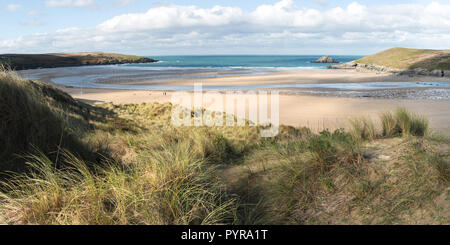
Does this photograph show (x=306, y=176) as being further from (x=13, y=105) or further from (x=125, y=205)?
(x=13, y=105)

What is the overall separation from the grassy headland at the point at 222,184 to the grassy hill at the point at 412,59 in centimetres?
4998

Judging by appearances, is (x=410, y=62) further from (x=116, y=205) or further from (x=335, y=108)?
(x=116, y=205)

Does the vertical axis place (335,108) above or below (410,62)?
below

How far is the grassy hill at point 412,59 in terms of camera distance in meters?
49.0

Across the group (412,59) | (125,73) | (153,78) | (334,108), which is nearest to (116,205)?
(334,108)

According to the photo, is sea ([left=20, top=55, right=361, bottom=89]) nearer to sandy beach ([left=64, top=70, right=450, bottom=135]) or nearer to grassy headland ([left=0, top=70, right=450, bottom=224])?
sandy beach ([left=64, top=70, right=450, bottom=135])

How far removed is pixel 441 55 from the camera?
54438 millimetres

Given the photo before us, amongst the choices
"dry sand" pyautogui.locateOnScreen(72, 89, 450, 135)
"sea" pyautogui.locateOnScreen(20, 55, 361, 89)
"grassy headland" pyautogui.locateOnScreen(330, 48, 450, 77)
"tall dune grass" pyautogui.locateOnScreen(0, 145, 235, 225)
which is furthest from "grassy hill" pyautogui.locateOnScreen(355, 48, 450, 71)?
"tall dune grass" pyautogui.locateOnScreen(0, 145, 235, 225)

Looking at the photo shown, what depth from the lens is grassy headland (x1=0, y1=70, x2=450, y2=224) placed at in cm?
356

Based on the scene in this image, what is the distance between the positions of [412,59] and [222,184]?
63.3 m

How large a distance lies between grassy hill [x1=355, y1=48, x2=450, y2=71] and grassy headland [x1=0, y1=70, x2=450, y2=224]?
50.0 metres

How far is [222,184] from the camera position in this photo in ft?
16.2

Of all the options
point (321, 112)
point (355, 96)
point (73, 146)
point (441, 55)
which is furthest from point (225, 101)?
point (441, 55)
